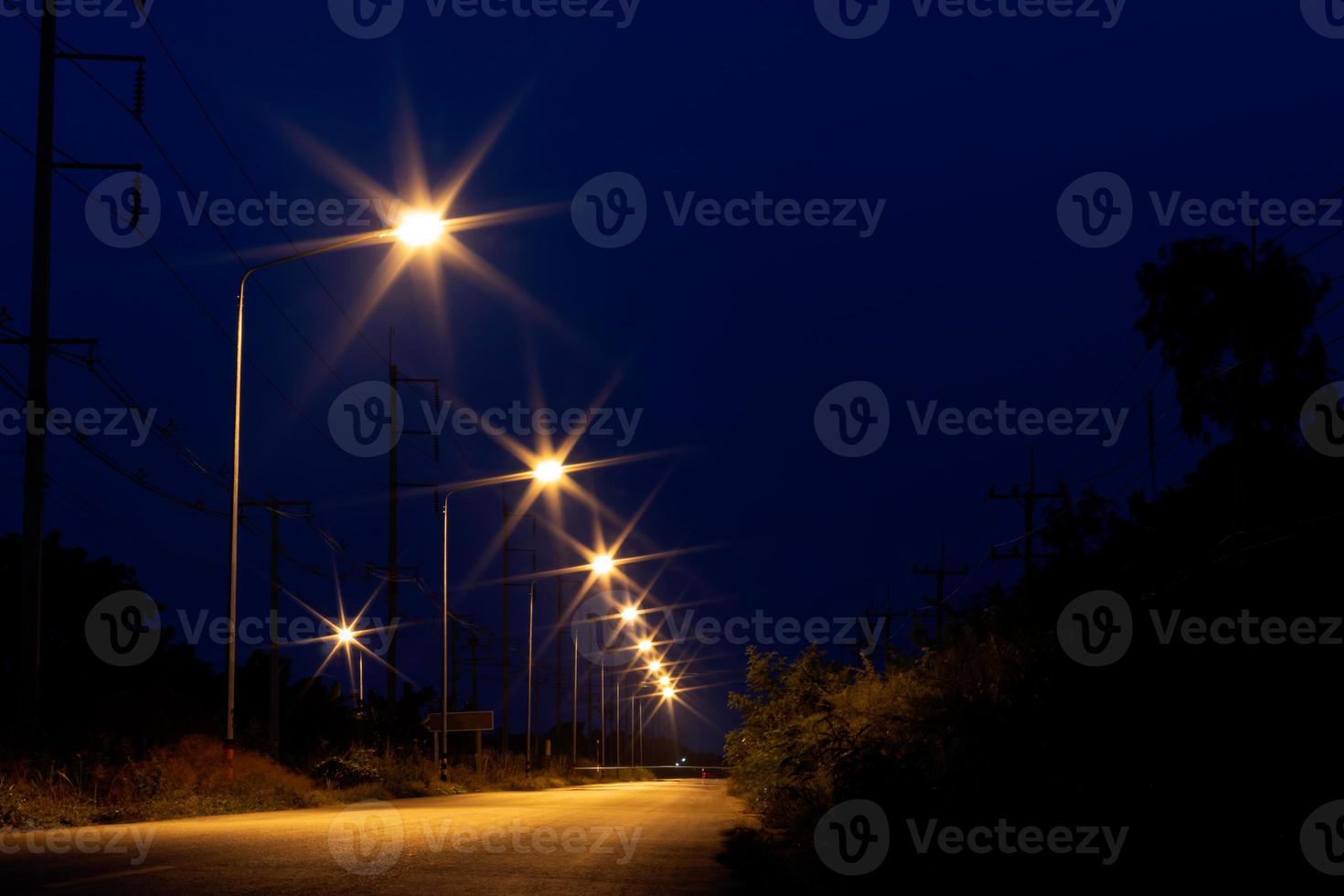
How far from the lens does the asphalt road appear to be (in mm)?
11758

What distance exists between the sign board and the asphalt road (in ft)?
78.7

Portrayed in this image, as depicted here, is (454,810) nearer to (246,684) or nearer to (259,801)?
(259,801)

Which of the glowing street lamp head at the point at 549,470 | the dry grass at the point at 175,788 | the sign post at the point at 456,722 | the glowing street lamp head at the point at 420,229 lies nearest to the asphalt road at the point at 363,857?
the dry grass at the point at 175,788

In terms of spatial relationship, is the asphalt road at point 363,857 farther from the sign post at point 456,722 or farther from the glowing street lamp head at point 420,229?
the sign post at point 456,722

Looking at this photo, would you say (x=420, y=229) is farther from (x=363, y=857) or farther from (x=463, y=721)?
(x=463, y=721)

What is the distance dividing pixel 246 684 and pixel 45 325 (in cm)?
5214

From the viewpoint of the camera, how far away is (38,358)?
24.5m

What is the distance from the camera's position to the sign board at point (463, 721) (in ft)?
156

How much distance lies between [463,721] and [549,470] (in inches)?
570

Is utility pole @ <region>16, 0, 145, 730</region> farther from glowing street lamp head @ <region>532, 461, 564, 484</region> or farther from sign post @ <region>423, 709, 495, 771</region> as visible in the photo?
sign post @ <region>423, 709, 495, 771</region>

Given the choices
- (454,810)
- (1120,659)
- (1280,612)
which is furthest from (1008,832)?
(454,810)

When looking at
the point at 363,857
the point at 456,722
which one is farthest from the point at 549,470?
the point at 363,857

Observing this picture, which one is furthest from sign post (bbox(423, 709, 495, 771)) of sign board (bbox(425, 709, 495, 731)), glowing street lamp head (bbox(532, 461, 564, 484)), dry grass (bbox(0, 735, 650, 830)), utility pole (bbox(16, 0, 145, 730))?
utility pole (bbox(16, 0, 145, 730))

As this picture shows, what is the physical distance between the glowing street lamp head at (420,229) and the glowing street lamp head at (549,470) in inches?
584
